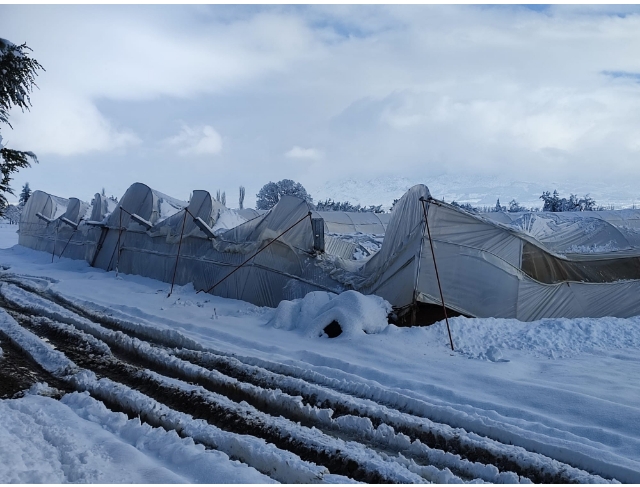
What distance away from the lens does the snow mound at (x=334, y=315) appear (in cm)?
1084

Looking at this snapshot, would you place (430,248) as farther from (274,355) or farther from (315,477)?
(315,477)

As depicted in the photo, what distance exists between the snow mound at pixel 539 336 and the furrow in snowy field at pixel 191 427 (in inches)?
205

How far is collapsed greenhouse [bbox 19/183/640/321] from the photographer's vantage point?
38.6 ft

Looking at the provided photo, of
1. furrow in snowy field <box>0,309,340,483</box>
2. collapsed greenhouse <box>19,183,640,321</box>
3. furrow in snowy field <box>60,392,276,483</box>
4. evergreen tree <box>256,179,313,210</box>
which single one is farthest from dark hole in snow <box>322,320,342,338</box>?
evergreen tree <box>256,179,313,210</box>

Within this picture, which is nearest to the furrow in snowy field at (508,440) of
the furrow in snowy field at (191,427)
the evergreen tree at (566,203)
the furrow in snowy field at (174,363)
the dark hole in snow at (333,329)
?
the furrow in snowy field at (174,363)

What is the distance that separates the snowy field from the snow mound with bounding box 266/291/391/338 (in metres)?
0.04

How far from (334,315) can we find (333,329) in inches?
11.7

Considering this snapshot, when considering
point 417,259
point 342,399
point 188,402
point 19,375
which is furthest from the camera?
point 417,259

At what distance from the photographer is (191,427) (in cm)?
571

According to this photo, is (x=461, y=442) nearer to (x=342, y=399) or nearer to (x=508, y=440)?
(x=508, y=440)

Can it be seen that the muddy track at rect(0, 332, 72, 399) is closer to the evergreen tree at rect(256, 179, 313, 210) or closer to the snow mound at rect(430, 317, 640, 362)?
the snow mound at rect(430, 317, 640, 362)

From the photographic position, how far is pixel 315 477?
15.3ft

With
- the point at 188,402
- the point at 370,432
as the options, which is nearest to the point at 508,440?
the point at 370,432

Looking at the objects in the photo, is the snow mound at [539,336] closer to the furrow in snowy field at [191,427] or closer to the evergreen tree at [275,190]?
the furrow in snowy field at [191,427]
